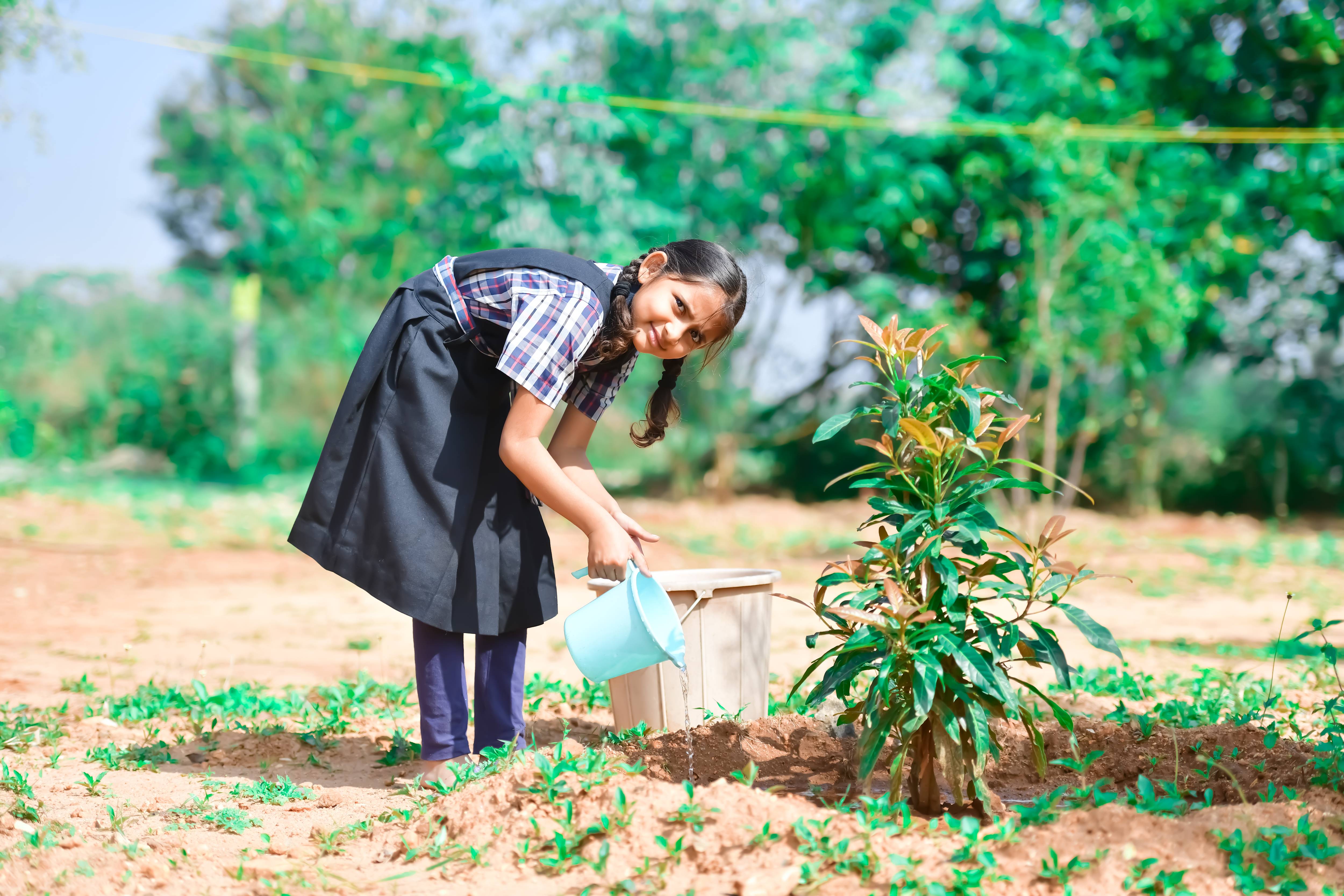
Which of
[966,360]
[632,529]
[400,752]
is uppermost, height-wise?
[966,360]

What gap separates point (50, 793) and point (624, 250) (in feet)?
24.2

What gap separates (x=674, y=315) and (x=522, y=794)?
1.10 m

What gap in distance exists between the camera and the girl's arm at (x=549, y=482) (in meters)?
2.37

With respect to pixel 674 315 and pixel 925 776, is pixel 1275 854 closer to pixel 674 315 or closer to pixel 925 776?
pixel 925 776

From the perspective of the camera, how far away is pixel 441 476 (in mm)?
2562

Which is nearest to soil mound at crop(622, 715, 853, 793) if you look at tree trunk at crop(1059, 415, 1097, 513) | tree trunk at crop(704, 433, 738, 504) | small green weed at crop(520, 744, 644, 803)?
small green weed at crop(520, 744, 644, 803)

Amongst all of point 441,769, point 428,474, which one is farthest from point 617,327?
point 441,769

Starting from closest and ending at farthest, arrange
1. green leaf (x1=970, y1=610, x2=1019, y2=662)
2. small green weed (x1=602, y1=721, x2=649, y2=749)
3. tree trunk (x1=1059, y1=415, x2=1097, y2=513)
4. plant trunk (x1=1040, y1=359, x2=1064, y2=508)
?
green leaf (x1=970, y1=610, x2=1019, y2=662), small green weed (x1=602, y1=721, x2=649, y2=749), plant trunk (x1=1040, y1=359, x2=1064, y2=508), tree trunk (x1=1059, y1=415, x2=1097, y2=513)

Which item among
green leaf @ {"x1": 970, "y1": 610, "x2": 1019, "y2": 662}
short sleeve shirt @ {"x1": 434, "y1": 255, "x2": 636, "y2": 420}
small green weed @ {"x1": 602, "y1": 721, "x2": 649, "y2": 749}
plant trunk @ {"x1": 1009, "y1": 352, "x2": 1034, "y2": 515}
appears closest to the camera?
green leaf @ {"x1": 970, "y1": 610, "x2": 1019, "y2": 662}

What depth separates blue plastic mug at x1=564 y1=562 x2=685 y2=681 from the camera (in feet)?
7.76

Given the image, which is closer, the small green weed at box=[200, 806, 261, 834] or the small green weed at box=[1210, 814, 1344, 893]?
the small green weed at box=[1210, 814, 1344, 893]

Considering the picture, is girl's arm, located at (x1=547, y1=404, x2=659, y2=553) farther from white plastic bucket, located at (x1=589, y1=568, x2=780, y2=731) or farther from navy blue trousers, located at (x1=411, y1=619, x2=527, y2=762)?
navy blue trousers, located at (x1=411, y1=619, x2=527, y2=762)

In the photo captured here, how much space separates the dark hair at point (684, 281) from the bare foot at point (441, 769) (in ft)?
3.43

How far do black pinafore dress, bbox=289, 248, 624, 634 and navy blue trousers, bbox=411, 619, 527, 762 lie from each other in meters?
0.09
